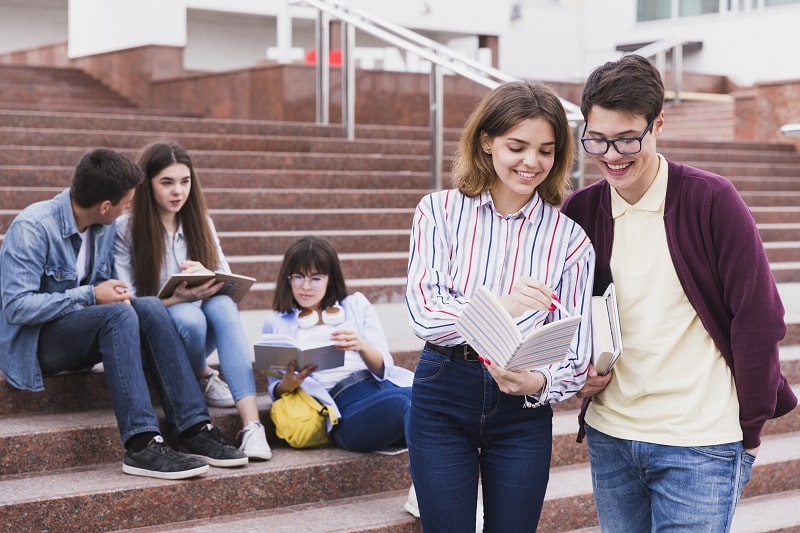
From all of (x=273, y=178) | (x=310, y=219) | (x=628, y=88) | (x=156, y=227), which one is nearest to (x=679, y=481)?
(x=628, y=88)

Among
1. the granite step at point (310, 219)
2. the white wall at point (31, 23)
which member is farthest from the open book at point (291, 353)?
the white wall at point (31, 23)

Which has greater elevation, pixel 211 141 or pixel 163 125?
pixel 163 125

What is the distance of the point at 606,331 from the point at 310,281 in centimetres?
199

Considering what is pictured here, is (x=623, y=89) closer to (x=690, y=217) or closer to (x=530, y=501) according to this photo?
(x=690, y=217)

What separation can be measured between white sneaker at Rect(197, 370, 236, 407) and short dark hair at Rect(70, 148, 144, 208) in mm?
871

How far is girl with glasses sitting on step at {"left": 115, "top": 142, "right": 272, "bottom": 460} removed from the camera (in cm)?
444

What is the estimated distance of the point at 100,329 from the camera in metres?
4.12

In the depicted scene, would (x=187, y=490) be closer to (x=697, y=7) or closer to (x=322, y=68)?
(x=322, y=68)

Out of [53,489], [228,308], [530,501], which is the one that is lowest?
[53,489]

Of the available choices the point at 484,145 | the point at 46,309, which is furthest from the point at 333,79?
the point at 484,145

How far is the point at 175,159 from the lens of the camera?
4.69 m

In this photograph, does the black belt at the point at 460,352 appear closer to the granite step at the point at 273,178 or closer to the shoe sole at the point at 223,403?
the shoe sole at the point at 223,403

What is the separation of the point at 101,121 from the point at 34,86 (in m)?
5.26

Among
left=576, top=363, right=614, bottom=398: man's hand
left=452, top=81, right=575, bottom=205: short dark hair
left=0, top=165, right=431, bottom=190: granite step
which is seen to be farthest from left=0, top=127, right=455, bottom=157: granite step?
left=576, top=363, right=614, bottom=398: man's hand
